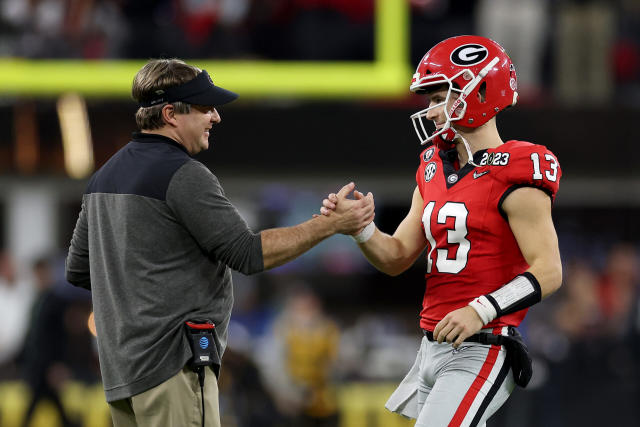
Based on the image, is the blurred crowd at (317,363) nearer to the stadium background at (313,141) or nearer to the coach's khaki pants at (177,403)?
the stadium background at (313,141)

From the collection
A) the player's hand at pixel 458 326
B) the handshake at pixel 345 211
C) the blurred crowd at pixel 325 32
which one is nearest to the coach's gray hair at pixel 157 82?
the handshake at pixel 345 211

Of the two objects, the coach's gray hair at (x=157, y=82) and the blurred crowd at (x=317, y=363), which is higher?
the coach's gray hair at (x=157, y=82)

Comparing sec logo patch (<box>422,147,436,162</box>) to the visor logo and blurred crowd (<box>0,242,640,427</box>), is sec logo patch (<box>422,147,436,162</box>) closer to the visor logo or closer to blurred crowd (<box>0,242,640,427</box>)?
the visor logo

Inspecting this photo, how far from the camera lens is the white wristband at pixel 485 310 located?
355cm

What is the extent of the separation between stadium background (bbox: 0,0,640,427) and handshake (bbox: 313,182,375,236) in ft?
16.0

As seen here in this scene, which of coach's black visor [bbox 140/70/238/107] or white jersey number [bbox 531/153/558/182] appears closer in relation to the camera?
white jersey number [bbox 531/153/558/182]

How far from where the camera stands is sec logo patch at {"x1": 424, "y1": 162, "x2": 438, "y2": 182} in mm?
4000

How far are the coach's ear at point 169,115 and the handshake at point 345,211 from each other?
2.03 ft

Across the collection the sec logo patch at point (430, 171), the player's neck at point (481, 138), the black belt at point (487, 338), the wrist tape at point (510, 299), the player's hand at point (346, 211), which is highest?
the player's neck at point (481, 138)

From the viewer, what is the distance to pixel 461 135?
393 centimetres

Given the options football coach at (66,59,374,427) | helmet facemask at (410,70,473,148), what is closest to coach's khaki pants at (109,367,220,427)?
football coach at (66,59,374,427)

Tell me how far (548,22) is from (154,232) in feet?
27.2

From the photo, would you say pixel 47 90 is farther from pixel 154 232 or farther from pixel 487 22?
pixel 154 232

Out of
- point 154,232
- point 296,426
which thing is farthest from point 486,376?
point 296,426
